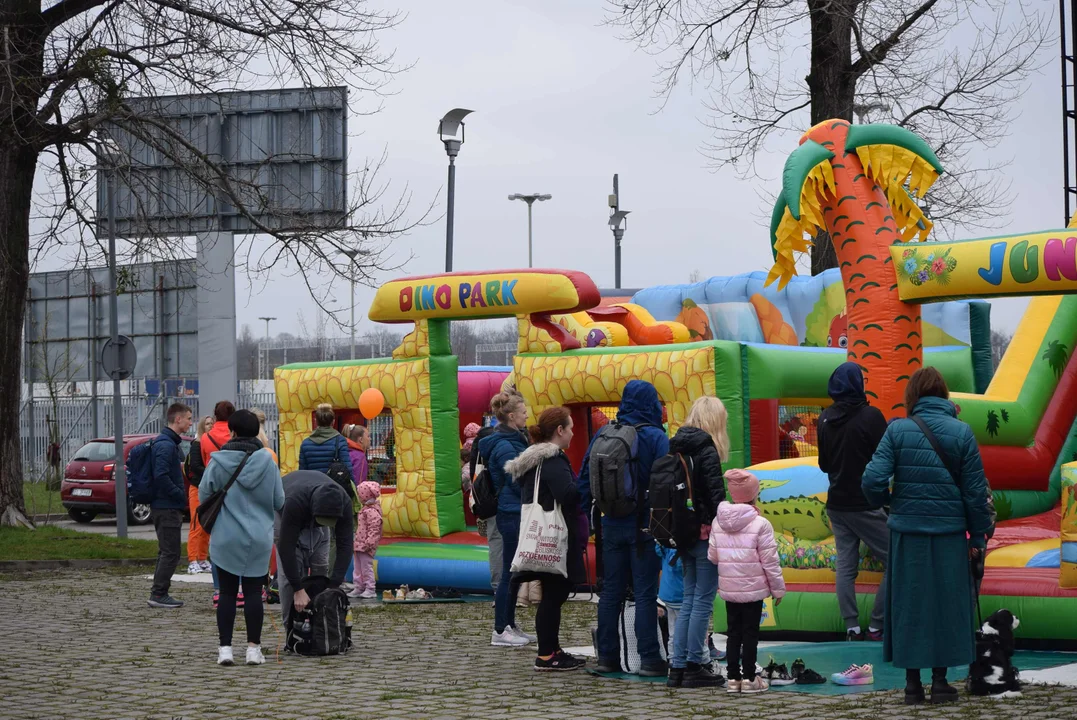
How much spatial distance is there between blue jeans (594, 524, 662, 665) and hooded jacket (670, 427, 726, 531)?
17.2 inches

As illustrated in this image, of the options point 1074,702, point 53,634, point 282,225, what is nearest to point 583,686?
point 1074,702

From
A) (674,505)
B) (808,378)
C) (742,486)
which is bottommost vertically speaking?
(674,505)

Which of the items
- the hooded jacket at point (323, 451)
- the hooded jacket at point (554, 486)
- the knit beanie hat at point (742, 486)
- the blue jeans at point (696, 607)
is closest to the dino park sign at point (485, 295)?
the hooded jacket at point (323, 451)

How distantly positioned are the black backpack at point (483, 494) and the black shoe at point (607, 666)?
6.06ft

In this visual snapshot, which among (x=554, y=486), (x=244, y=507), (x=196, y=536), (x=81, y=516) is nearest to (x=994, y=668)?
(x=554, y=486)

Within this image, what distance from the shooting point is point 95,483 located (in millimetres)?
23844

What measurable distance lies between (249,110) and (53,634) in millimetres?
11489

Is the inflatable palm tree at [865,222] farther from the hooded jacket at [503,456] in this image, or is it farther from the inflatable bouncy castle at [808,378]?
the hooded jacket at [503,456]

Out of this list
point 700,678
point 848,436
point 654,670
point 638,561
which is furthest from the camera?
point 848,436

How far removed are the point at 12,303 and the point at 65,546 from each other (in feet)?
10.8

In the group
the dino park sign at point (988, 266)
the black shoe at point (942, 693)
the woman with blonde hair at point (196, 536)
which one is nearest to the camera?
the black shoe at point (942, 693)

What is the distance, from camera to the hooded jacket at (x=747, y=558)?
7453 mm

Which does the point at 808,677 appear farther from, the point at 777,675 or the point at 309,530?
the point at 309,530

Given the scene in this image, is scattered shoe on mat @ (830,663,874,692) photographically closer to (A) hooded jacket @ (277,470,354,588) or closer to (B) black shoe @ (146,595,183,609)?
(A) hooded jacket @ (277,470,354,588)
